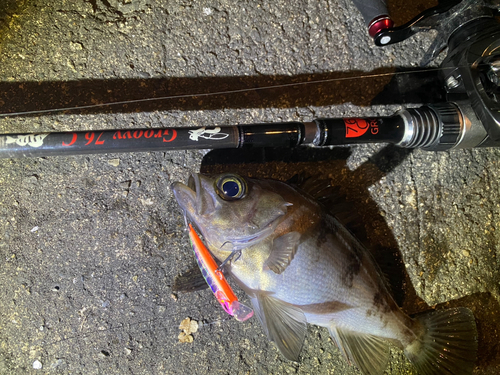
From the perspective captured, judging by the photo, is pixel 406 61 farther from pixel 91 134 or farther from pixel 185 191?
pixel 91 134

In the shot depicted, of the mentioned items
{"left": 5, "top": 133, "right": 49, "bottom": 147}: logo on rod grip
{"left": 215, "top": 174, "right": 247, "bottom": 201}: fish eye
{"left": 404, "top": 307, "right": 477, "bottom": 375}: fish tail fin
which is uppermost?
{"left": 215, "top": 174, "right": 247, "bottom": 201}: fish eye

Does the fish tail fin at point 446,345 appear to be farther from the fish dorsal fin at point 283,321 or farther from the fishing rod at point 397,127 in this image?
the fishing rod at point 397,127

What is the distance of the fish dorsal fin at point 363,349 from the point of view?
5.85ft

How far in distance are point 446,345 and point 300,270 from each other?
1110 mm

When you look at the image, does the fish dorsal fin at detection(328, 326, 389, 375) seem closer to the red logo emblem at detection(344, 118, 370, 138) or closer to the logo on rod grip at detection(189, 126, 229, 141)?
the red logo emblem at detection(344, 118, 370, 138)

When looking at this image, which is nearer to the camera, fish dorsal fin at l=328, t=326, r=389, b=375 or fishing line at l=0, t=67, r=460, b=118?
fish dorsal fin at l=328, t=326, r=389, b=375

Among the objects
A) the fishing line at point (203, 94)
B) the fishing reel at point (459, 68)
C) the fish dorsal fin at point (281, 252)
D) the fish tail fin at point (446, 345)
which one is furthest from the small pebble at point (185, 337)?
the fishing reel at point (459, 68)

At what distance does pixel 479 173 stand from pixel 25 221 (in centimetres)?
303

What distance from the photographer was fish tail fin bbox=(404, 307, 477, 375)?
73.5 inches

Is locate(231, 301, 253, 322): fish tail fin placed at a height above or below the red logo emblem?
below

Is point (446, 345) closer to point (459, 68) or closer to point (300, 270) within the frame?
point (300, 270)

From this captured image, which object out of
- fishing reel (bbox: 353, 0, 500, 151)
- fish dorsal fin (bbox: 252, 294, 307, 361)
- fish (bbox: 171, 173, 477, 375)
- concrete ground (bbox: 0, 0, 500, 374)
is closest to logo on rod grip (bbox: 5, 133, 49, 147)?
concrete ground (bbox: 0, 0, 500, 374)

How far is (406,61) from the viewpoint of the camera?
81.2 inches

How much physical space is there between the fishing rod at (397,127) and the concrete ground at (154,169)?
40cm
